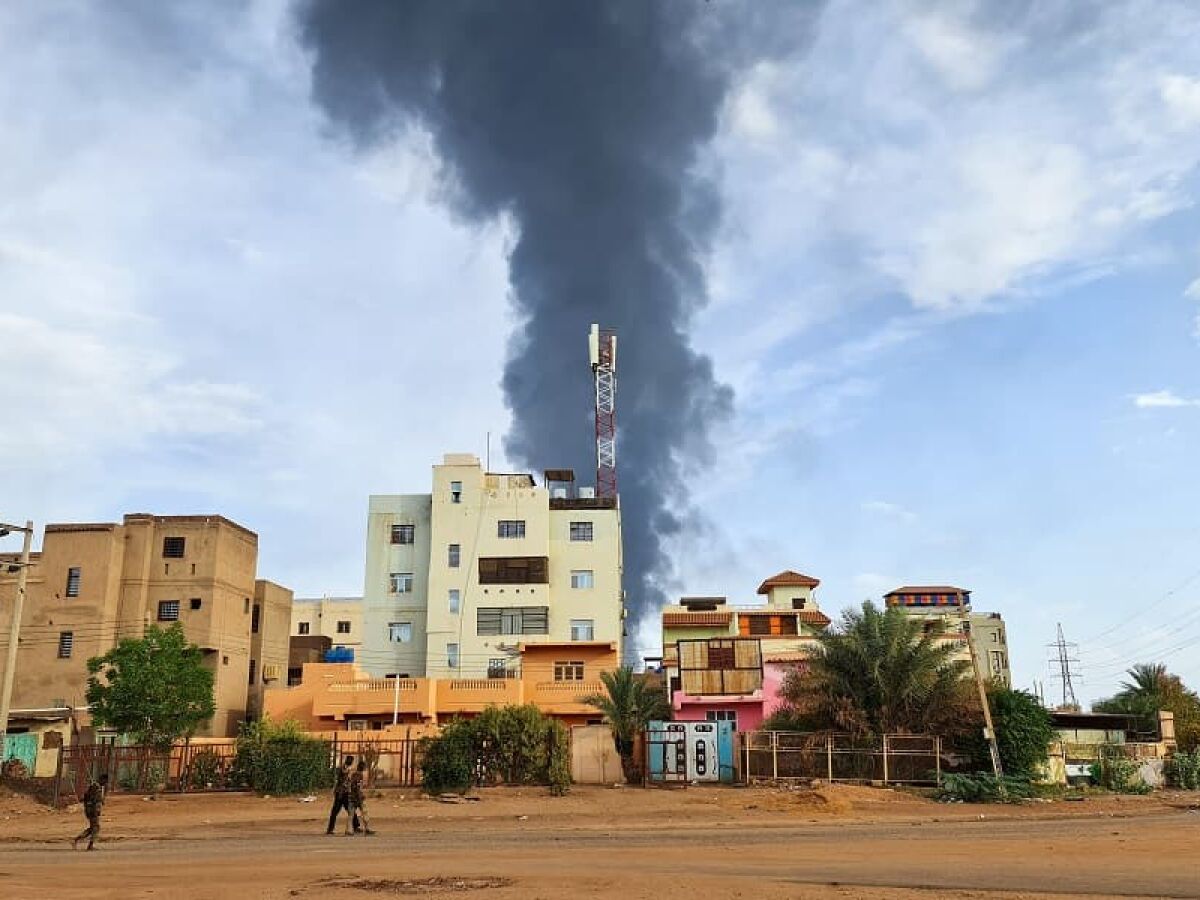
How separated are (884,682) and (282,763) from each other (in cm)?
2110

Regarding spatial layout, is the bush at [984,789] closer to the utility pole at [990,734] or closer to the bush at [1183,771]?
the utility pole at [990,734]

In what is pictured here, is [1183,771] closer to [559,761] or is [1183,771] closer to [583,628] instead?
[559,761]

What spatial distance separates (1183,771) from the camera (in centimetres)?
3966

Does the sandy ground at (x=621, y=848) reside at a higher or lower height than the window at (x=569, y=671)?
lower

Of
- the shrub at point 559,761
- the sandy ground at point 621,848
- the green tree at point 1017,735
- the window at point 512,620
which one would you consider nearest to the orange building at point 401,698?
the window at point 512,620

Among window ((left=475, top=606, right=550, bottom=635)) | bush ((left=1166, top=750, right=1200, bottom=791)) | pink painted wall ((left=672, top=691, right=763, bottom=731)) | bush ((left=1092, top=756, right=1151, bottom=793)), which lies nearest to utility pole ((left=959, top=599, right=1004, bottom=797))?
bush ((left=1092, top=756, right=1151, bottom=793))

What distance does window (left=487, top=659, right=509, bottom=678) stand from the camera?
68006 mm

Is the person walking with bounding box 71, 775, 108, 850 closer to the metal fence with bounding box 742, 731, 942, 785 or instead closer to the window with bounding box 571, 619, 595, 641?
the metal fence with bounding box 742, 731, 942, 785

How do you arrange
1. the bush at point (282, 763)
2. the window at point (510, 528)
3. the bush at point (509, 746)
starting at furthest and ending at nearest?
the window at point (510, 528) → the bush at point (509, 746) → the bush at point (282, 763)

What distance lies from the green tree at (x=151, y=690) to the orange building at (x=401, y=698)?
6.48m

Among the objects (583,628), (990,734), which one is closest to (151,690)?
(583,628)

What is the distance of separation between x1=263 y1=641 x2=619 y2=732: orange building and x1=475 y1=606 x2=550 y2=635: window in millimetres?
11566

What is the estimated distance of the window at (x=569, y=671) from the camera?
5941 cm

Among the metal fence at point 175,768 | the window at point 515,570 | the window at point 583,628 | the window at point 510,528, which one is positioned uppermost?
the window at point 510,528
